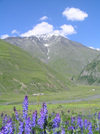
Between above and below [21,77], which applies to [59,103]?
below

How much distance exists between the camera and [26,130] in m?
5.86

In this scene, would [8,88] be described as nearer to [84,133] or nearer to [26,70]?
[26,70]

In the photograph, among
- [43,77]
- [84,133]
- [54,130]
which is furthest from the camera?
[43,77]

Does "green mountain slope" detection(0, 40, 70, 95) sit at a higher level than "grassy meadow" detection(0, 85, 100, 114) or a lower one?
higher

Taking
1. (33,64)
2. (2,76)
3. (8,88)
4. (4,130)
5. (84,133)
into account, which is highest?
(33,64)

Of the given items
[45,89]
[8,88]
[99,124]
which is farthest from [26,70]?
[99,124]

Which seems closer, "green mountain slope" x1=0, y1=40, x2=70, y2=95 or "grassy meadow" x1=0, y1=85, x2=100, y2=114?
"grassy meadow" x1=0, y1=85, x2=100, y2=114

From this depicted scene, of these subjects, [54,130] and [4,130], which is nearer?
[4,130]

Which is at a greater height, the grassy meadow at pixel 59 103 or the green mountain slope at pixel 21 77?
the green mountain slope at pixel 21 77

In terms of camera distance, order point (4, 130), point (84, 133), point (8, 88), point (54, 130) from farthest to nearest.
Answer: point (8, 88) → point (84, 133) → point (54, 130) → point (4, 130)

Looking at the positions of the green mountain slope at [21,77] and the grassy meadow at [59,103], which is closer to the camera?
the grassy meadow at [59,103]

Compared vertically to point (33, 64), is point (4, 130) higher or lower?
lower

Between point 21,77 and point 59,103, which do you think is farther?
point 21,77

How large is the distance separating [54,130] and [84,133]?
8.90ft
